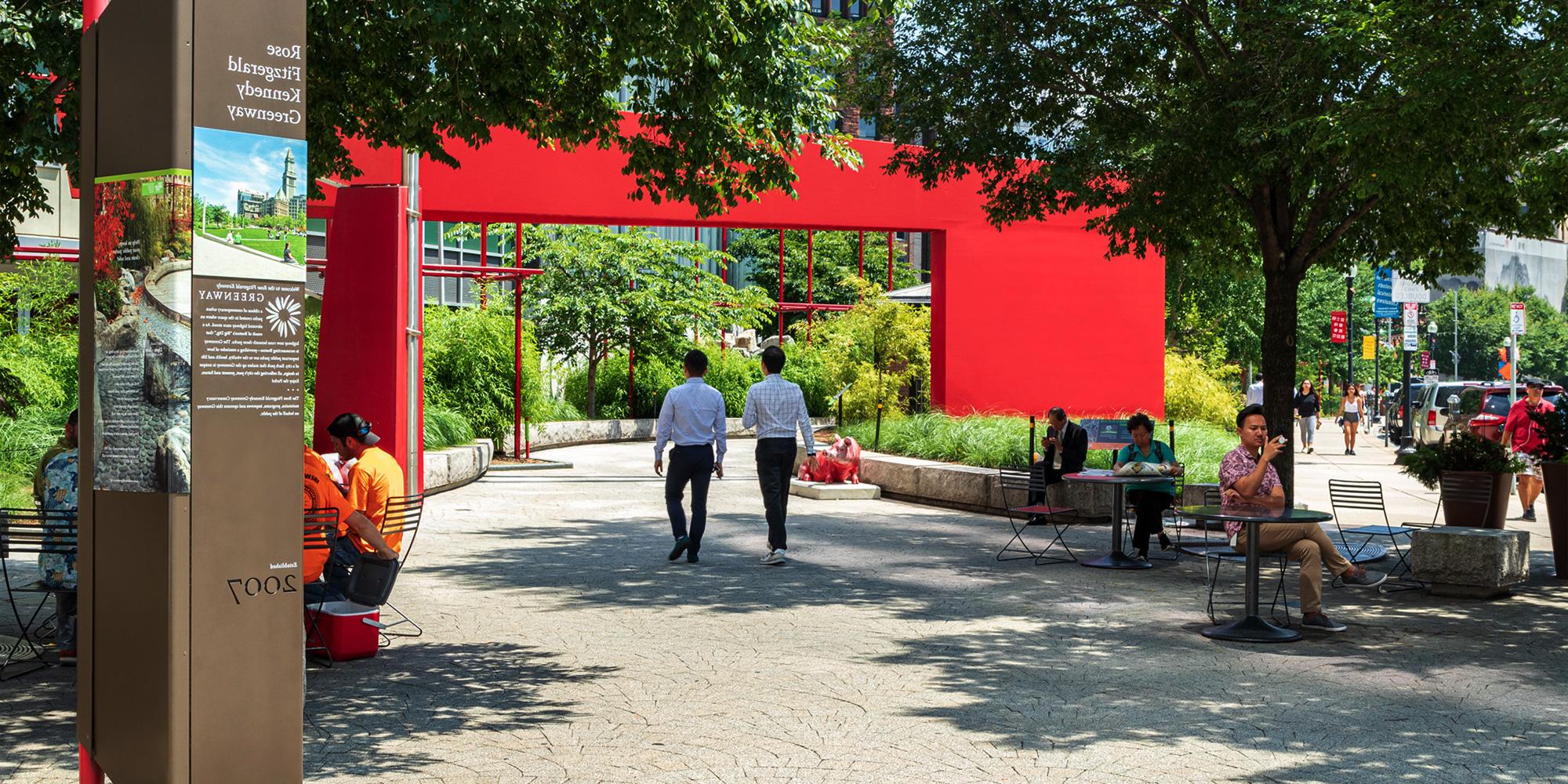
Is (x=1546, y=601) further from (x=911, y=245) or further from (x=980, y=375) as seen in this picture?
(x=911, y=245)

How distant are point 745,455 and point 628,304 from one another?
6.95 m

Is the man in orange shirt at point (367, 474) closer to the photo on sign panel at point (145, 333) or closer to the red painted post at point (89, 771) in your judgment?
the red painted post at point (89, 771)

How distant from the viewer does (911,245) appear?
62.8 m

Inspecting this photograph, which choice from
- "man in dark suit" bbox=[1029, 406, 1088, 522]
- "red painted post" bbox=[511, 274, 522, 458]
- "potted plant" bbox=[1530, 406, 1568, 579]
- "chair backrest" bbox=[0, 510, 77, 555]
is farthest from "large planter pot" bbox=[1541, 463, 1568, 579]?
"red painted post" bbox=[511, 274, 522, 458]

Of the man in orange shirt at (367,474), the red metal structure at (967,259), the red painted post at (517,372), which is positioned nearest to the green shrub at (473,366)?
the red painted post at (517,372)

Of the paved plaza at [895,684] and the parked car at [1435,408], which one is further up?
the parked car at [1435,408]

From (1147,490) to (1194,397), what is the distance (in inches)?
540

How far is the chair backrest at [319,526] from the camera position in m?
7.07

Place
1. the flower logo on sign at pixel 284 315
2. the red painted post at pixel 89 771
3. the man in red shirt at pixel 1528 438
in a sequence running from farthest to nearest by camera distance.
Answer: the man in red shirt at pixel 1528 438 → the red painted post at pixel 89 771 → the flower logo on sign at pixel 284 315

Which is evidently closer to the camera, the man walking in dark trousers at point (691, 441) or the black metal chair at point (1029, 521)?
the man walking in dark trousers at point (691, 441)

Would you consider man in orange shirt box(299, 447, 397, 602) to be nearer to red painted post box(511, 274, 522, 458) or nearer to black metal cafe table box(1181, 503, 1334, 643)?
black metal cafe table box(1181, 503, 1334, 643)

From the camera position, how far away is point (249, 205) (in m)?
4.30

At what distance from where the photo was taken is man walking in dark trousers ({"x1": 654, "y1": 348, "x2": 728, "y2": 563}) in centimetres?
1168

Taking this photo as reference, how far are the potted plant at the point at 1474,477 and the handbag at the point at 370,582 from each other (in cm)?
871
